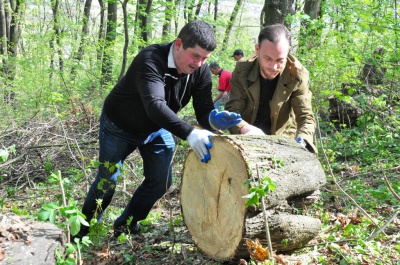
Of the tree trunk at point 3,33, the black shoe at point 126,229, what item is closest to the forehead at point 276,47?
the black shoe at point 126,229

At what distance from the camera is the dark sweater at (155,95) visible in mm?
3123

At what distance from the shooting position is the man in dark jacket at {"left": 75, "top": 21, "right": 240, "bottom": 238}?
3207 millimetres

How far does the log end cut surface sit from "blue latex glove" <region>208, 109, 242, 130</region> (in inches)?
11.1

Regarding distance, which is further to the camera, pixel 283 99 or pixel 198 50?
pixel 283 99

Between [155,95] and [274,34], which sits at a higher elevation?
[274,34]

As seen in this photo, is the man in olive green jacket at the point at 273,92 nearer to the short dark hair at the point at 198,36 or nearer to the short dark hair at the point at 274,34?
the short dark hair at the point at 274,34

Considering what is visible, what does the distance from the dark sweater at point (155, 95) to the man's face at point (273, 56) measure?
494mm

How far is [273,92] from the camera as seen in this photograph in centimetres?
379

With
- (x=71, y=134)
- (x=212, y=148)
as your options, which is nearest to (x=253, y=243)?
(x=212, y=148)

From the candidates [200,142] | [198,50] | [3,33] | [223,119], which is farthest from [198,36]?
[3,33]

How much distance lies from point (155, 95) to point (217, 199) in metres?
0.86

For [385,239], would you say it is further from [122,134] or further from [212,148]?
[122,134]

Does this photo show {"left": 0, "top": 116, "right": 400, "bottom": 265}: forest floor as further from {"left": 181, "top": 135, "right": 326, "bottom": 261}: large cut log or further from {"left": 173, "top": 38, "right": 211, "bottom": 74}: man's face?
{"left": 173, "top": 38, "right": 211, "bottom": 74}: man's face

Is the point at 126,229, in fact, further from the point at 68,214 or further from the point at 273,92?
the point at 68,214
